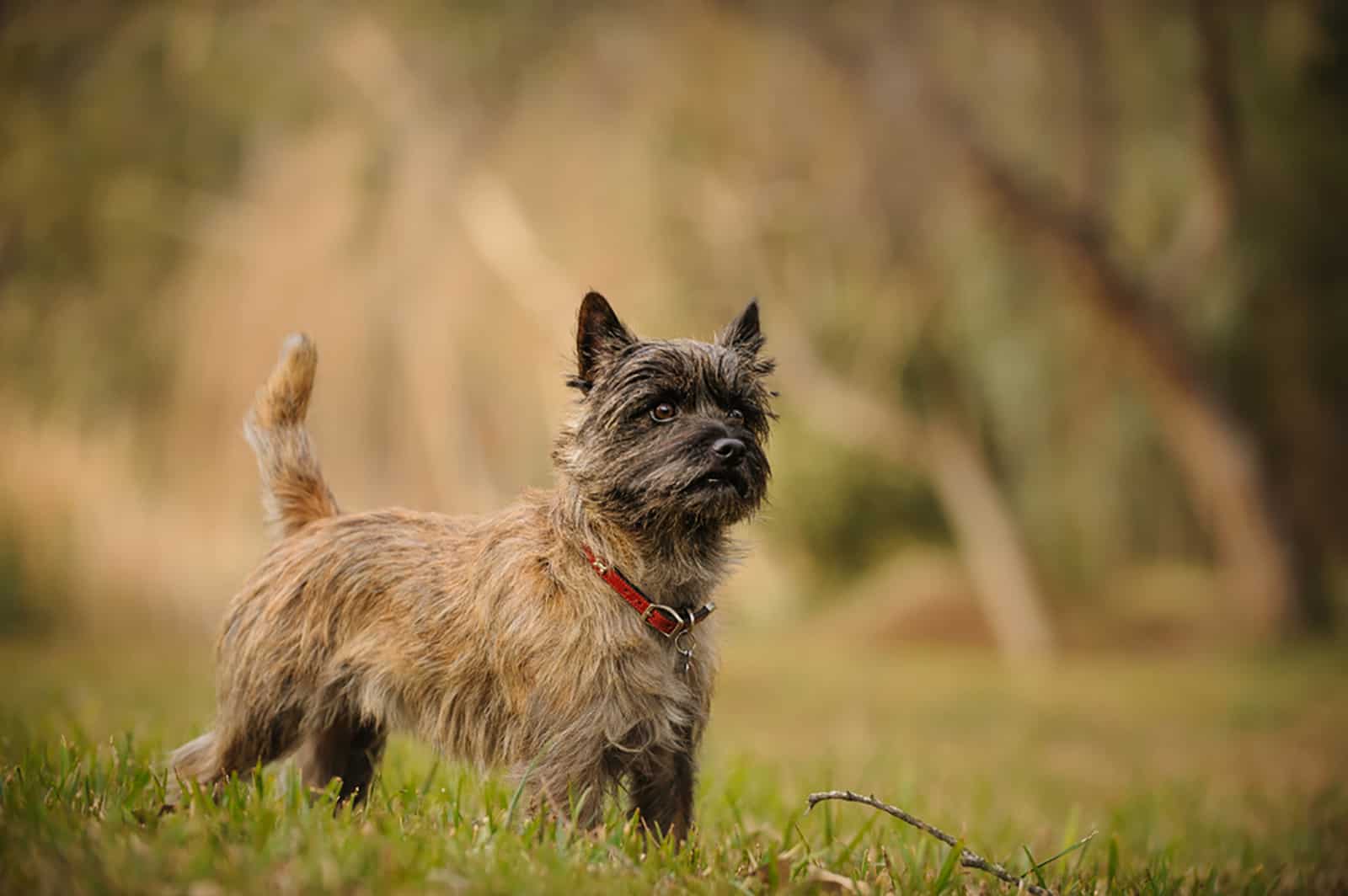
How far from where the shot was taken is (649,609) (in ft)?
12.3

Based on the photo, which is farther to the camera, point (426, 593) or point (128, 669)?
point (128, 669)

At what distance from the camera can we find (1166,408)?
1670cm

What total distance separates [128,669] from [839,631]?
14.0 metres

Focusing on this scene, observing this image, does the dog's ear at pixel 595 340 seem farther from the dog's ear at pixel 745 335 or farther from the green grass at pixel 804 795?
the green grass at pixel 804 795

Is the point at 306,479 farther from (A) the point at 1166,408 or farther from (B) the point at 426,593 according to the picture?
(A) the point at 1166,408

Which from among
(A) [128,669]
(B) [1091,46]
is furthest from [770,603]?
(A) [128,669]

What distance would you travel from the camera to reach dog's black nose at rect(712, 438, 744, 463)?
3.69m

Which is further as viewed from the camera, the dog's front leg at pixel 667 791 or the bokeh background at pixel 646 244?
the bokeh background at pixel 646 244

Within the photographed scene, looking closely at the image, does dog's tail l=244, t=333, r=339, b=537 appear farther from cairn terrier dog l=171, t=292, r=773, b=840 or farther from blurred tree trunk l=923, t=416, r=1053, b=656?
blurred tree trunk l=923, t=416, r=1053, b=656

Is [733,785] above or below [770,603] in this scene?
below

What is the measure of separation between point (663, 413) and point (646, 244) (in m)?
14.4

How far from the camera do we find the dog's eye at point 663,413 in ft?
12.7

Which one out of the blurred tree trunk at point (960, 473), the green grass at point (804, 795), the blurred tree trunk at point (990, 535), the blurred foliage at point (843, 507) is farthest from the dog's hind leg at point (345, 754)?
the blurred foliage at point (843, 507)

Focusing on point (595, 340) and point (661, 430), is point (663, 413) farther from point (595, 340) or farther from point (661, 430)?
point (595, 340)
